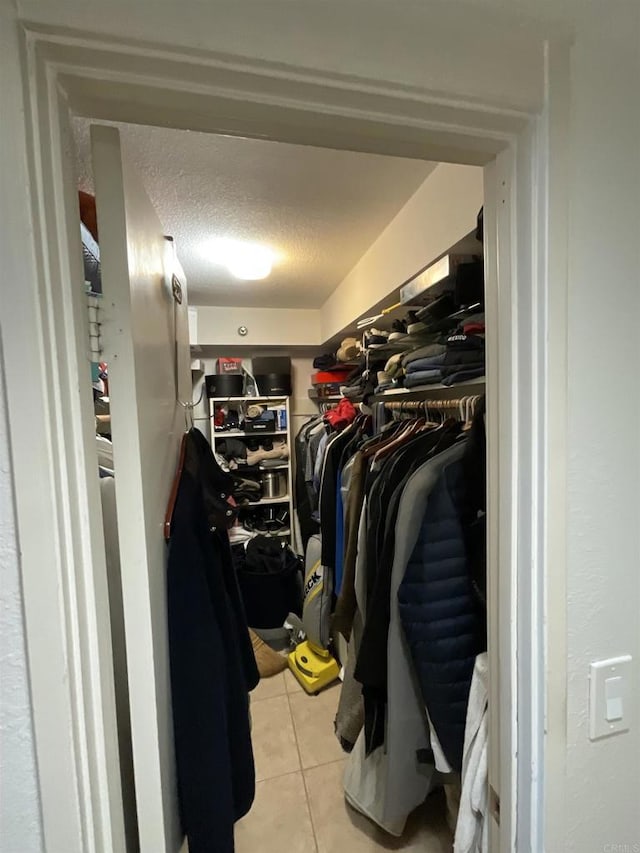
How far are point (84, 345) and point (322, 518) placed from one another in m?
1.66

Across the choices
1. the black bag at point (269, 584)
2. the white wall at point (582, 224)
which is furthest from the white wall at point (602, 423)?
the black bag at point (269, 584)

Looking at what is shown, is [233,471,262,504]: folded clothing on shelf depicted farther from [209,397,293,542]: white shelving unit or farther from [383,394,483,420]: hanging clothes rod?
[383,394,483,420]: hanging clothes rod

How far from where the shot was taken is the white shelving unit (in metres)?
2.95

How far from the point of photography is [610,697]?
597 mm

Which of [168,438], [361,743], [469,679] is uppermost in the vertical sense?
[168,438]

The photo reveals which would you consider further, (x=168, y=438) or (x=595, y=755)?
(x=168, y=438)

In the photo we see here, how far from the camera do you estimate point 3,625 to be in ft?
1.37

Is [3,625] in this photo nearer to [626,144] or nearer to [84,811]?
[84,811]

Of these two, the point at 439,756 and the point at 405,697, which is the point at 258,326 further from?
the point at 439,756

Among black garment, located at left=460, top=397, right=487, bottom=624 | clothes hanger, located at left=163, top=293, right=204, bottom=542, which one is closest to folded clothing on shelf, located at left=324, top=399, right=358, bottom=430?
clothes hanger, located at left=163, top=293, right=204, bottom=542

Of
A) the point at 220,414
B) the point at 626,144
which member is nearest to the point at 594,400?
the point at 626,144

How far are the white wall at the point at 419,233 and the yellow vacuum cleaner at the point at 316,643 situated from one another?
4.83 ft

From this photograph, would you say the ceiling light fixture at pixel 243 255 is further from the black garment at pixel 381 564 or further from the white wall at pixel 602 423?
the white wall at pixel 602 423

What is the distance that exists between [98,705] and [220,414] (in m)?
2.56
